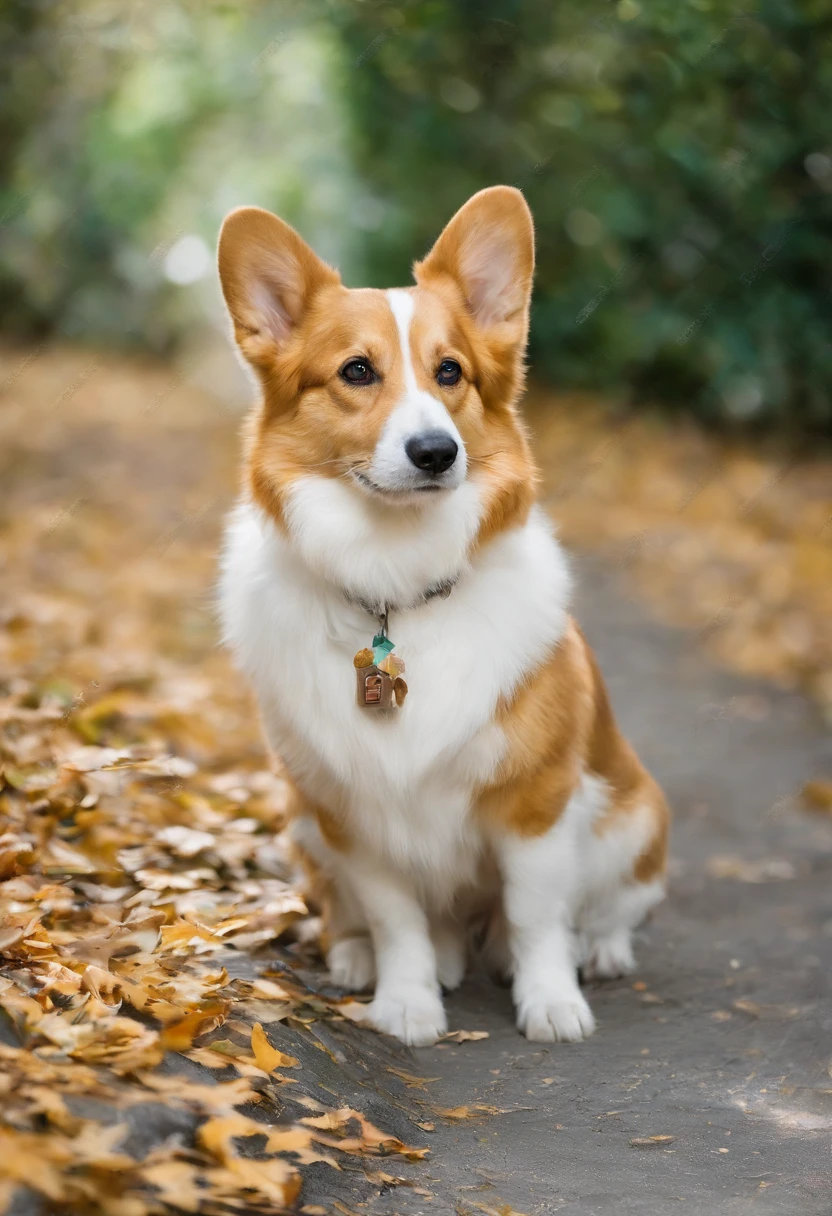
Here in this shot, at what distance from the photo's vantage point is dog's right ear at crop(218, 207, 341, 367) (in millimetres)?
3104

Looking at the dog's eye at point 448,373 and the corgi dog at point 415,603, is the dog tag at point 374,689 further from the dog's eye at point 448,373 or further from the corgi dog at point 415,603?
the dog's eye at point 448,373

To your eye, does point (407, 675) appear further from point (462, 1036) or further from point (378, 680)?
point (462, 1036)

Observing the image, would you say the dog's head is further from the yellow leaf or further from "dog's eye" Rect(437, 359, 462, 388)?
the yellow leaf

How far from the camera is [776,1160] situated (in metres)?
2.49

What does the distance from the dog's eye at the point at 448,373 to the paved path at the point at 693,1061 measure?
1.58 meters

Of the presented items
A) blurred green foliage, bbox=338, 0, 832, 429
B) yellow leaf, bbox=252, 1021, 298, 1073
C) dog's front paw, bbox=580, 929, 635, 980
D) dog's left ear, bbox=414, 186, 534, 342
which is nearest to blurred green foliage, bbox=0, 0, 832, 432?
blurred green foliage, bbox=338, 0, 832, 429

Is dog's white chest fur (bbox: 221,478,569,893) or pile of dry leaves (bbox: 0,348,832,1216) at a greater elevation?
dog's white chest fur (bbox: 221,478,569,893)

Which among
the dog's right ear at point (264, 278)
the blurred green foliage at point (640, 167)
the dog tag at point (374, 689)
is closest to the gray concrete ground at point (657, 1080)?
the dog tag at point (374, 689)

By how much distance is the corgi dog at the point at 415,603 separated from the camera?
118 inches

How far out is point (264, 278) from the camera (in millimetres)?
3188

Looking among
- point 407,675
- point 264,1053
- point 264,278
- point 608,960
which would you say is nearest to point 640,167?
point 264,278

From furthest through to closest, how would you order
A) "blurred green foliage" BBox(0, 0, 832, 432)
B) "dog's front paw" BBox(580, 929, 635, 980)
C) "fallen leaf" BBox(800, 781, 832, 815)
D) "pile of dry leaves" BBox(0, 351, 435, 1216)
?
"blurred green foliage" BBox(0, 0, 832, 432) → "fallen leaf" BBox(800, 781, 832, 815) → "dog's front paw" BBox(580, 929, 635, 980) → "pile of dry leaves" BBox(0, 351, 435, 1216)

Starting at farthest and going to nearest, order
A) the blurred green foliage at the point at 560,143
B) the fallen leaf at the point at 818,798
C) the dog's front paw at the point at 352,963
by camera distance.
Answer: the blurred green foliage at the point at 560,143 → the fallen leaf at the point at 818,798 → the dog's front paw at the point at 352,963

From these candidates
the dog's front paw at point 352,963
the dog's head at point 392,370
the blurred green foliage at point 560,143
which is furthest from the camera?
the blurred green foliage at point 560,143
